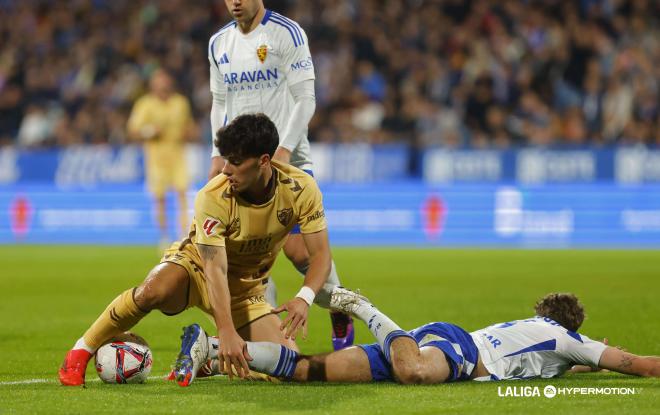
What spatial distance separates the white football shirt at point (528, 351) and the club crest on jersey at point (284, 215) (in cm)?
116

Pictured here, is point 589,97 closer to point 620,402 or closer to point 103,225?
point 103,225

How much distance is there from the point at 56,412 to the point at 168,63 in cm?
1838

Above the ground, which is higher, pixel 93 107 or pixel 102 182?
pixel 93 107

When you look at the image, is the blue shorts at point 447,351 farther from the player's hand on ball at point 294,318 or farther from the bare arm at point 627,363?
the bare arm at point 627,363

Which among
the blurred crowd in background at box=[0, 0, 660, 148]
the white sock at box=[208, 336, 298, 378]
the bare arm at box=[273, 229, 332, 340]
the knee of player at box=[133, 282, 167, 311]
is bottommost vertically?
the white sock at box=[208, 336, 298, 378]

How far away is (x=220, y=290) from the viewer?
18.9 ft

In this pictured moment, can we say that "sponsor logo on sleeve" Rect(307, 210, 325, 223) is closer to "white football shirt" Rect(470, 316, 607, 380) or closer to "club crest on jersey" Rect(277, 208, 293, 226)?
→ "club crest on jersey" Rect(277, 208, 293, 226)

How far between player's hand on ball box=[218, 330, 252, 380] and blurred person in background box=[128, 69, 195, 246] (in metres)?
11.1

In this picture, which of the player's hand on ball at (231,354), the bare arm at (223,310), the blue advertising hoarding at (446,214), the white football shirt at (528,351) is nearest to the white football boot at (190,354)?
the bare arm at (223,310)

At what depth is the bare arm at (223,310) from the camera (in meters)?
5.54

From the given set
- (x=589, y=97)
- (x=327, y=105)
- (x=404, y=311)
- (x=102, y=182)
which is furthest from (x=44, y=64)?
(x=404, y=311)

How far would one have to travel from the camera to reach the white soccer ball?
20.0ft

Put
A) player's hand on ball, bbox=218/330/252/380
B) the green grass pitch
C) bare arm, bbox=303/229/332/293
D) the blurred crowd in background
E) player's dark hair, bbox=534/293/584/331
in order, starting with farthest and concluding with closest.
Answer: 1. the blurred crowd in background
2. player's dark hair, bbox=534/293/584/331
3. bare arm, bbox=303/229/332/293
4. player's hand on ball, bbox=218/330/252/380
5. the green grass pitch

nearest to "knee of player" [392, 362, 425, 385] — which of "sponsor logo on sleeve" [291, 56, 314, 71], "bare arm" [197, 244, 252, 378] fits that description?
"bare arm" [197, 244, 252, 378]
